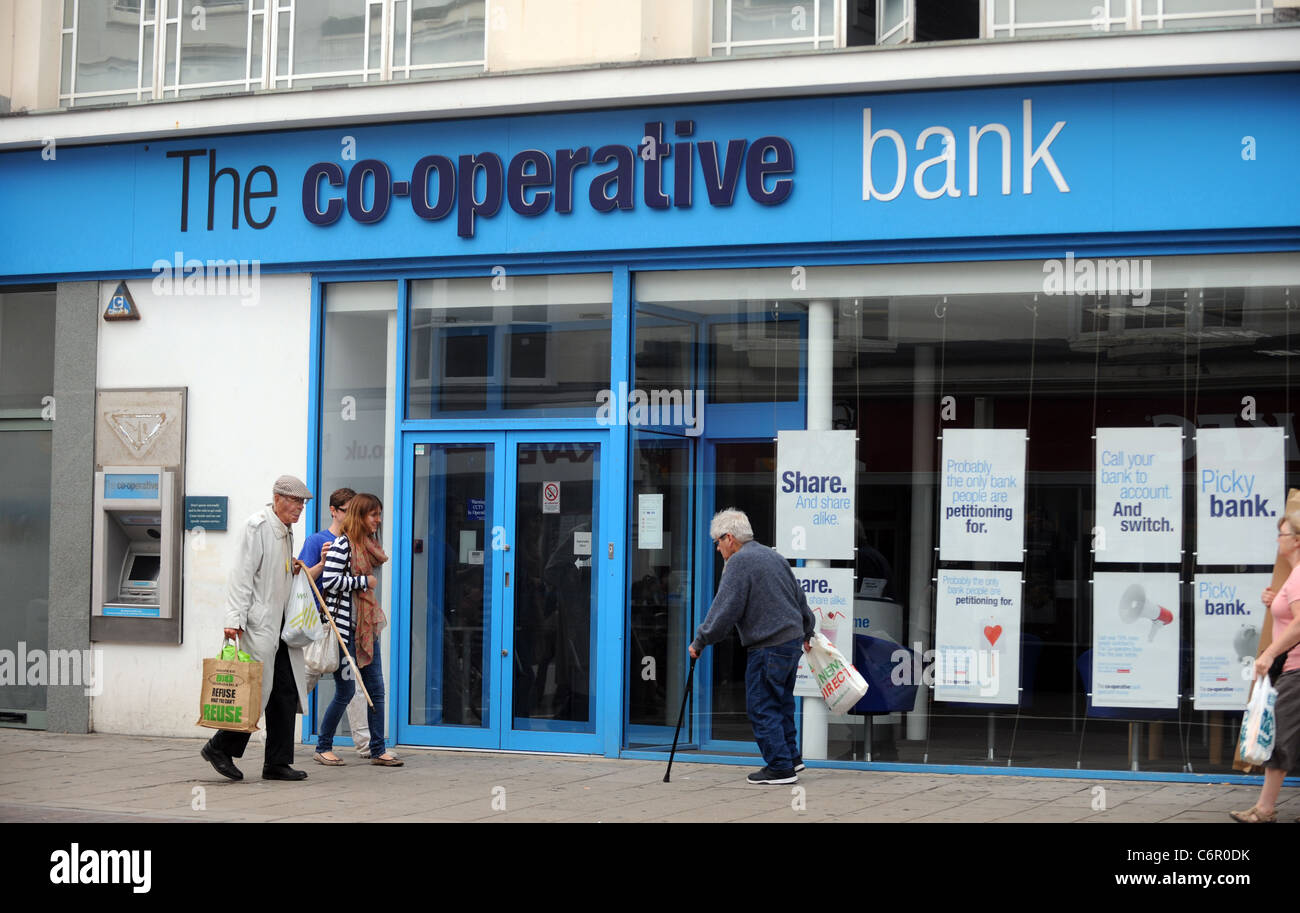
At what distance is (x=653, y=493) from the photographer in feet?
36.4

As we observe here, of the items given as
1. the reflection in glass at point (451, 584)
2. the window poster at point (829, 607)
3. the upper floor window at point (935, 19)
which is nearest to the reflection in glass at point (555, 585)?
the reflection in glass at point (451, 584)

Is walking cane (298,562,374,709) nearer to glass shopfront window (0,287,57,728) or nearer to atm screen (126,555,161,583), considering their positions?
atm screen (126,555,161,583)

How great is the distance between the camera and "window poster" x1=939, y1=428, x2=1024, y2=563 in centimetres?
1023

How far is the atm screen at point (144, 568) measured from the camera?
12.4 m

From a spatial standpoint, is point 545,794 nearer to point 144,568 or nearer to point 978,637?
point 978,637

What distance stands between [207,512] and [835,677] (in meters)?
5.29

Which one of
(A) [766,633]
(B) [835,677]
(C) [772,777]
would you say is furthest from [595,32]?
(C) [772,777]

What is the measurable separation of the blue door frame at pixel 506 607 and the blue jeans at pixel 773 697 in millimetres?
1446

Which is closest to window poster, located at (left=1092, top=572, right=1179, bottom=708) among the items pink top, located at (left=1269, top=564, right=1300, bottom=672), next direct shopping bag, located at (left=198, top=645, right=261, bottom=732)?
pink top, located at (left=1269, top=564, right=1300, bottom=672)

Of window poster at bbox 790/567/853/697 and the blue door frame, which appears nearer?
window poster at bbox 790/567/853/697

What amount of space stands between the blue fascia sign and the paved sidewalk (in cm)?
365

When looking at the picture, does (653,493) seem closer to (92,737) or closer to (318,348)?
(318,348)

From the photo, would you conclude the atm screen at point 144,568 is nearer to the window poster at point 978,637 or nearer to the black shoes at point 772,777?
the black shoes at point 772,777
